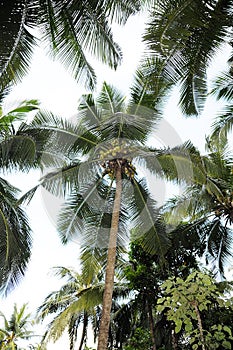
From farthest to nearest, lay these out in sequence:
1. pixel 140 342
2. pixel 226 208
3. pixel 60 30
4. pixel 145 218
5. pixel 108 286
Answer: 1. pixel 226 208
2. pixel 140 342
3. pixel 145 218
4. pixel 108 286
5. pixel 60 30

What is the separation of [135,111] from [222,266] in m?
5.52

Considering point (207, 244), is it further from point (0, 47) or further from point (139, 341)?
point (0, 47)

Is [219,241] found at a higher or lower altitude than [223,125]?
lower

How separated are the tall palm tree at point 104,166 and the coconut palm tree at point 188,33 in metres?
2.55

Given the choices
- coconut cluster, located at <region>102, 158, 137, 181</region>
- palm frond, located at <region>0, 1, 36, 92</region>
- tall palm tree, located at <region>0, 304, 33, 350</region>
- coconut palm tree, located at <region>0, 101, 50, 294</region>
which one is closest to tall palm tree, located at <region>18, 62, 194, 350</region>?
coconut cluster, located at <region>102, 158, 137, 181</region>

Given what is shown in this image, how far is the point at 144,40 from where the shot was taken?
4.76 metres

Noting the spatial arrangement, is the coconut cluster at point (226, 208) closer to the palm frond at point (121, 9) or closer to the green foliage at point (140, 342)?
the green foliage at point (140, 342)

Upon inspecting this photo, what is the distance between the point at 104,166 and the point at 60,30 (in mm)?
4004

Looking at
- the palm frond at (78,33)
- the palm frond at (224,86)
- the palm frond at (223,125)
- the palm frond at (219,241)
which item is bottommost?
the palm frond at (219,241)

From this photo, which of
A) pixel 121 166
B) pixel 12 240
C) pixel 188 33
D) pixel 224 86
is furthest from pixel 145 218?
pixel 188 33

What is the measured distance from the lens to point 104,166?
966 cm

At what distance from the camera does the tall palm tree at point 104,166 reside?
9.20m

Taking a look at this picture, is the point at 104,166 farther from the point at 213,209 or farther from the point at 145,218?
the point at 213,209

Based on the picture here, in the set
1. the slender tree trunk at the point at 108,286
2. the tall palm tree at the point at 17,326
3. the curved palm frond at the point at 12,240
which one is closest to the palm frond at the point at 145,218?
the slender tree trunk at the point at 108,286
